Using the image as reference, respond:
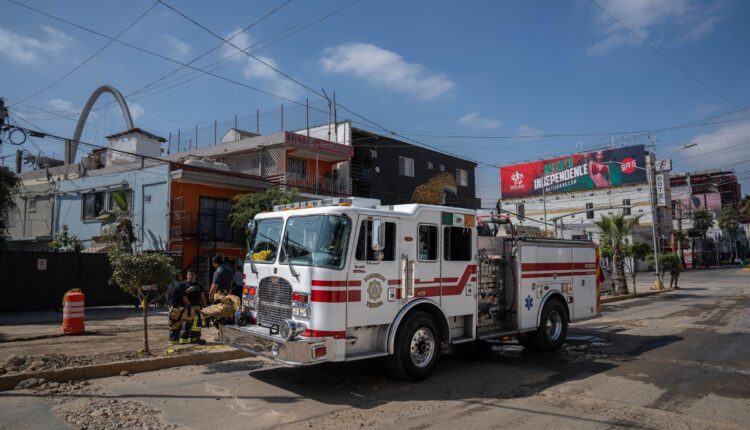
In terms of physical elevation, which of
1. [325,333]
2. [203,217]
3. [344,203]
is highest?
[203,217]

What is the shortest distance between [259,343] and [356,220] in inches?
85.5

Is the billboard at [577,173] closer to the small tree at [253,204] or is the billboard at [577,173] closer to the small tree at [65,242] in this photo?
the small tree at [253,204]

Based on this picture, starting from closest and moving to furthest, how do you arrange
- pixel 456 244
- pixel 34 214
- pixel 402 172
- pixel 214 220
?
pixel 456 244 < pixel 214 220 < pixel 34 214 < pixel 402 172

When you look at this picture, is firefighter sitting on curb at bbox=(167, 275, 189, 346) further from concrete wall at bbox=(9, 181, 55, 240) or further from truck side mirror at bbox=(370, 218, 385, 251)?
concrete wall at bbox=(9, 181, 55, 240)

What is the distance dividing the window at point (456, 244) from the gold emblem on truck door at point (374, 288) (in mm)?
1436

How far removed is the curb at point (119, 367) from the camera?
707cm

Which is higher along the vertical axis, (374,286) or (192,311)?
(374,286)

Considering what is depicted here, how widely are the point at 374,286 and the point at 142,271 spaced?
4.32 meters

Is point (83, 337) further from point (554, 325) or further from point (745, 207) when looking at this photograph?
point (745, 207)

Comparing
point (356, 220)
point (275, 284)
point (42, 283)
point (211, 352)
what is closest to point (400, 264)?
point (356, 220)

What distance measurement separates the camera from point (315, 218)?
732cm

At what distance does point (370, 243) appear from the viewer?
7.26 metres

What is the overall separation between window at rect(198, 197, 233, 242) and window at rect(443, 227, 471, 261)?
17.6 m

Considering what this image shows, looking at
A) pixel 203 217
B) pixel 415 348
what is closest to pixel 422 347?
pixel 415 348
